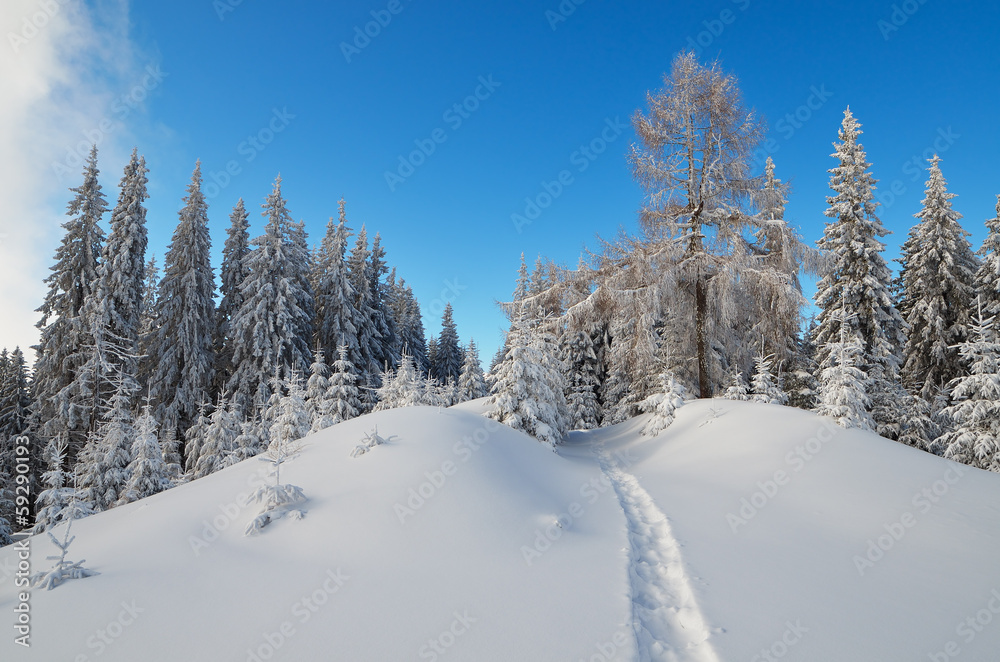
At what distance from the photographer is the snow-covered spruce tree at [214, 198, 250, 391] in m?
25.8

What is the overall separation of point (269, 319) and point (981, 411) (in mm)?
28616

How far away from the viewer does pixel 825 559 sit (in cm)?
476

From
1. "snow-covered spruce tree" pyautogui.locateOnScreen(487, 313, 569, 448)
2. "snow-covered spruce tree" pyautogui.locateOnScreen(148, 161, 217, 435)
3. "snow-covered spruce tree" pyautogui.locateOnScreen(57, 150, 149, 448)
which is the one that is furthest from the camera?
"snow-covered spruce tree" pyautogui.locateOnScreen(148, 161, 217, 435)

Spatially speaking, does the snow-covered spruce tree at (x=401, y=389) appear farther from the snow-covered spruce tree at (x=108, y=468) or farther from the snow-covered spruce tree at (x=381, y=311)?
the snow-covered spruce tree at (x=381, y=311)

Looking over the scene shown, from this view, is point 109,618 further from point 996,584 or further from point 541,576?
point 996,584

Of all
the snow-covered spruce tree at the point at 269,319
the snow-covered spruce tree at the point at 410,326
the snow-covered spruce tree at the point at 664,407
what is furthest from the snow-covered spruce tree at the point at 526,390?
the snow-covered spruce tree at the point at 410,326

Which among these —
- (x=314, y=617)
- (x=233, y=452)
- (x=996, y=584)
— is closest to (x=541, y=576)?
(x=314, y=617)

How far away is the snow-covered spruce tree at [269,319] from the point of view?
936 inches

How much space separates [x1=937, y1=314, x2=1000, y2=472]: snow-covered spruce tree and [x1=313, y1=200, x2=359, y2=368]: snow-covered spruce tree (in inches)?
1078

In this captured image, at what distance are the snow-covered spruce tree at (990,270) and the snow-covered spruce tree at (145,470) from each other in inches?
1174

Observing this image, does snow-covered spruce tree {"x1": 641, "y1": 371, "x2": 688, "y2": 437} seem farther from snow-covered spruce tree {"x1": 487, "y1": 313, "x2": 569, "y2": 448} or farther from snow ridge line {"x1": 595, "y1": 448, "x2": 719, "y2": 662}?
snow ridge line {"x1": 595, "y1": 448, "x2": 719, "y2": 662}

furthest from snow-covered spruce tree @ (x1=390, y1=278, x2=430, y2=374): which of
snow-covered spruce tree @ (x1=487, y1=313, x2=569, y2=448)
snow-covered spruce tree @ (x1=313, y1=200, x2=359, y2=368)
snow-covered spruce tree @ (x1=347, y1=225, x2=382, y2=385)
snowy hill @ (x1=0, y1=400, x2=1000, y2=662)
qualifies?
snowy hill @ (x1=0, y1=400, x2=1000, y2=662)

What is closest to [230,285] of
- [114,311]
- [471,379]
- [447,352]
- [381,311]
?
[114,311]

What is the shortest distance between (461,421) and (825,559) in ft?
20.4
